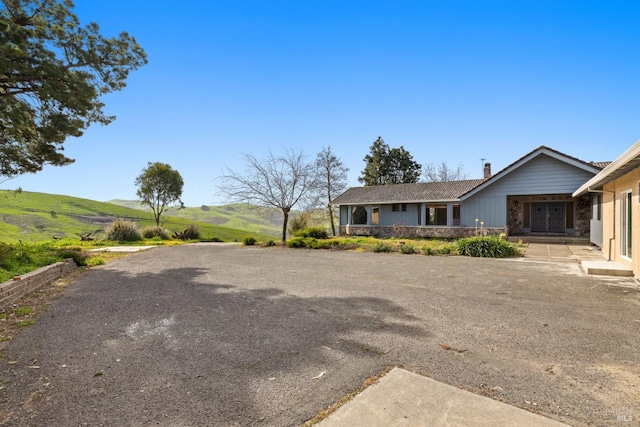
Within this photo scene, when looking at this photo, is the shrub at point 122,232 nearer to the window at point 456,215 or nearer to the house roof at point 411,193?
the house roof at point 411,193

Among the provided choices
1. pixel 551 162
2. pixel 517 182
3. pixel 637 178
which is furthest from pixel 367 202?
pixel 637 178

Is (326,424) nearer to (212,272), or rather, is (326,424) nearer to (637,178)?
(212,272)

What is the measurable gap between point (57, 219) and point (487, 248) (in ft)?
124

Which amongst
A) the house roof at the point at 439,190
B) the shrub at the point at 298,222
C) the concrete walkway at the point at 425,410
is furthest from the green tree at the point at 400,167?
the concrete walkway at the point at 425,410

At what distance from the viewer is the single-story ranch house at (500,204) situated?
18.3m

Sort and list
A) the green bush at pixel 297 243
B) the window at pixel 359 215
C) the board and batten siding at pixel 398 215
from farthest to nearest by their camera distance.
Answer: the window at pixel 359 215, the board and batten siding at pixel 398 215, the green bush at pixel 297 243

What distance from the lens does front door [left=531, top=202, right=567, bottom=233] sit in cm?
1978

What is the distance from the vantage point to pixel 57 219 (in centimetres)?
3178

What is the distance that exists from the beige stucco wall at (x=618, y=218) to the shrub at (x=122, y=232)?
936 inches

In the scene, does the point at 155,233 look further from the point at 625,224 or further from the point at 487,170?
the point at 487,170

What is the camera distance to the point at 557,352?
3668mm

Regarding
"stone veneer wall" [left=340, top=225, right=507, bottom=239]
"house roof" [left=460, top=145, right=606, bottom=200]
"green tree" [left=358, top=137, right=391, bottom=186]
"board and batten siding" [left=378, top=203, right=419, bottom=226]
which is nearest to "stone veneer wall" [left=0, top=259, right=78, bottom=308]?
"stone veneer wall" [left=340, top=225, right=507, bottom=239]

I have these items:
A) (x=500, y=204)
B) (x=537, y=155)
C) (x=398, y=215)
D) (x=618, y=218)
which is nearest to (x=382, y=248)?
(x=618, y=218)

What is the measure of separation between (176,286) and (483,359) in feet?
22.0
